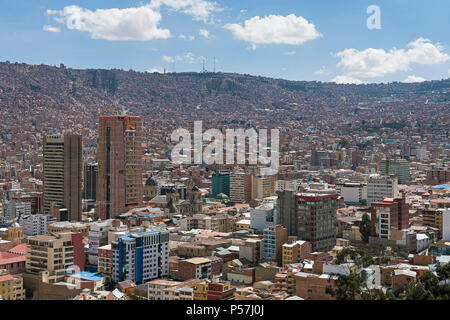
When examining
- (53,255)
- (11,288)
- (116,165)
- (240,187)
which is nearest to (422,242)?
(53,255)

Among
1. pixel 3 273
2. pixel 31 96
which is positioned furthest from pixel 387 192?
→ pixel 31 96

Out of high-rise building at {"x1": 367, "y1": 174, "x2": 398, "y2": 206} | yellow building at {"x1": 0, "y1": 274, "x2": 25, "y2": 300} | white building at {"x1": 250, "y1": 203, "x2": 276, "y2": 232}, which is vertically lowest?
yellow building at {"x1": 0, "y1": 274, "x2": 25, "y2": 300}

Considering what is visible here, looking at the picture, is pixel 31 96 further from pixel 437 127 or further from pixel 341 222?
pixel 341 222

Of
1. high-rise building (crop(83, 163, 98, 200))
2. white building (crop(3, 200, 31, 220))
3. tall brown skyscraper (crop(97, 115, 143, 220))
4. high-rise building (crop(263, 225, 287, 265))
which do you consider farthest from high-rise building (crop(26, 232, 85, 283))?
high-rise building (crop(83, 163, 98, 200))

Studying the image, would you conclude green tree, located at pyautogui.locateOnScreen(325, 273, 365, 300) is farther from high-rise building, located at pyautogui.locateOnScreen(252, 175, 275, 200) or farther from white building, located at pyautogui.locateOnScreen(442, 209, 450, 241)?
high-rise building, located at pyautogui.locateOnScreen(252, 175, 275, 200)

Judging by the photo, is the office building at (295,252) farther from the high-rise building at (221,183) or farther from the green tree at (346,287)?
the high-rise building at (221,183)

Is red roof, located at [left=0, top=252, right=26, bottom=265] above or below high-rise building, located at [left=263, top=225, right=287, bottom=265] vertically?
below
